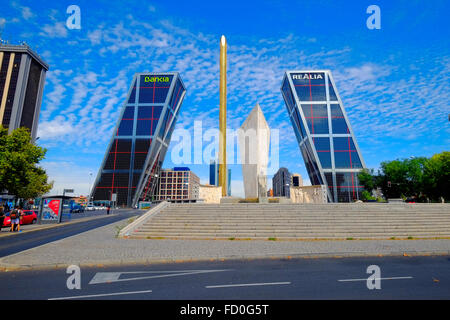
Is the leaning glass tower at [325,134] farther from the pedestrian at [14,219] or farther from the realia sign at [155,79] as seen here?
the pedestrian at [14,219]

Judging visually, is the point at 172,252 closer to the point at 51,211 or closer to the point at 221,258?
the point at 221,258

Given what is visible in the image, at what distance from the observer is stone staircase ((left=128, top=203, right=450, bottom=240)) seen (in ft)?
48.2

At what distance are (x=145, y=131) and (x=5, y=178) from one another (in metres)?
58.2

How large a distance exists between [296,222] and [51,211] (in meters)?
22.7

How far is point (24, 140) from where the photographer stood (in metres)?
32.9

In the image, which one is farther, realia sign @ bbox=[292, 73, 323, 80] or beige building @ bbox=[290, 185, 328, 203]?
realia sign @ bbox=[292, 73, 323, 80]

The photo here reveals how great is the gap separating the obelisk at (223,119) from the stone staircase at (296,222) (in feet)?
45.1

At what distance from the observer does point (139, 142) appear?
85.9m

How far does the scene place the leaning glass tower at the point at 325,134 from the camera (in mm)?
80438

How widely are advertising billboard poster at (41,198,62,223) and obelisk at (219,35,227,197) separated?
18.0m

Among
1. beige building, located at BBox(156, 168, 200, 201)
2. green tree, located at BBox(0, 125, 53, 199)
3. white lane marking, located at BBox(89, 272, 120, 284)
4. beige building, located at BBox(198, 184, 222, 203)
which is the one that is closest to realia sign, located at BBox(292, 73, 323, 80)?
beige building, located at BBox(198, 184, 222, 203)

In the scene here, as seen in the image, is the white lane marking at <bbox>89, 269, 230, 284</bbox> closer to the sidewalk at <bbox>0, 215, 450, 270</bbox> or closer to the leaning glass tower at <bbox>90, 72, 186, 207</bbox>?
the sidewalk at <bbox>0, 215, 450, 270</bbox>
